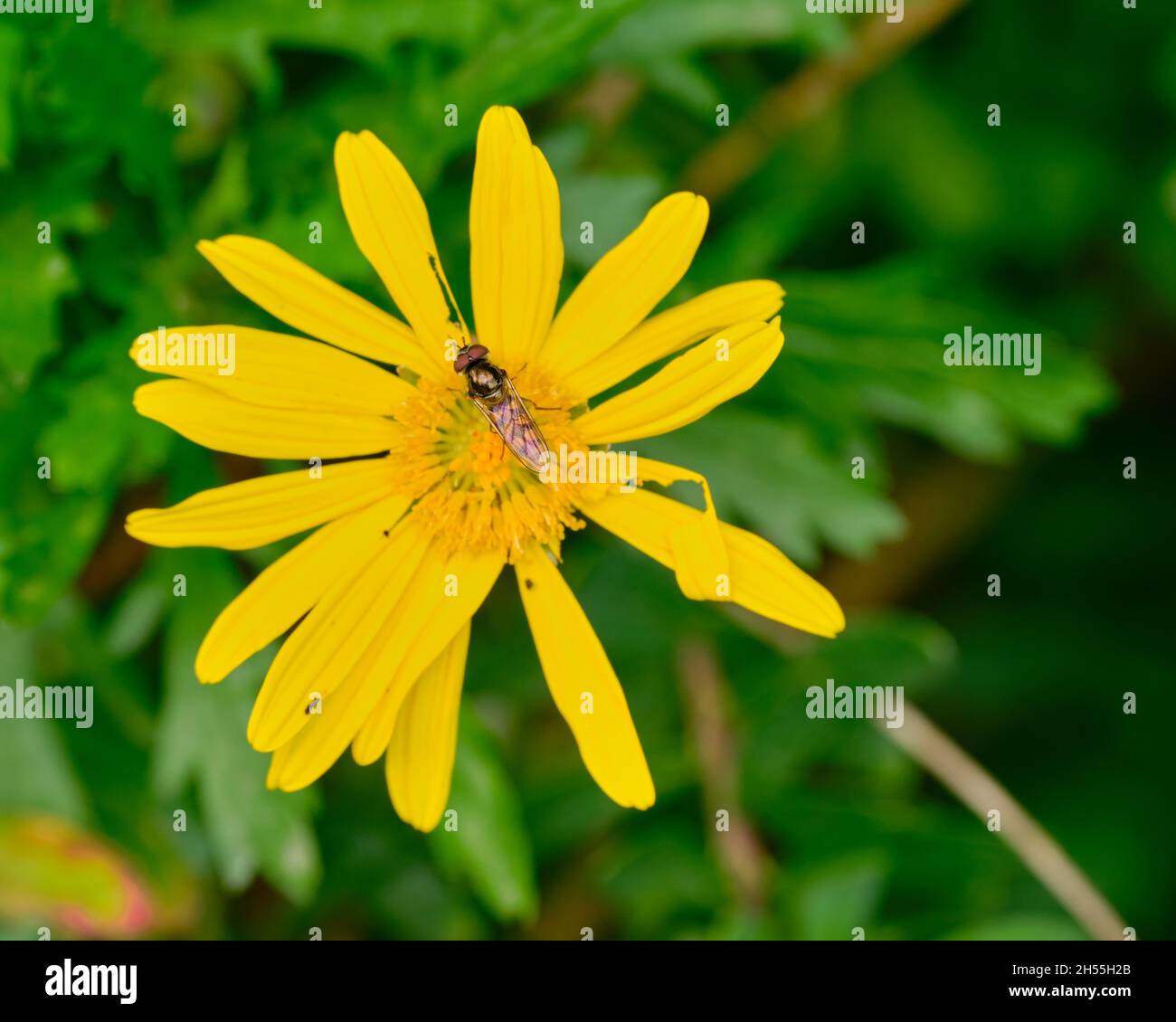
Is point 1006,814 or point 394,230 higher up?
point 394,230

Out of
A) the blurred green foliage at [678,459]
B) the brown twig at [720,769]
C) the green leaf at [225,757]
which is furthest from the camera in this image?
the brown twig at [720,769]

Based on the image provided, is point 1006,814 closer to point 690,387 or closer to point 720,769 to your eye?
point 720,769

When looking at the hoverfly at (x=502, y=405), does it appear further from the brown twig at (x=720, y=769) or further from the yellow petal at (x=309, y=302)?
the brown twig at (x=720, y=769)

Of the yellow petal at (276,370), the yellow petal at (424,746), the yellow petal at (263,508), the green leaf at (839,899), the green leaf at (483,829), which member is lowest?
the green leaf at (839,899)

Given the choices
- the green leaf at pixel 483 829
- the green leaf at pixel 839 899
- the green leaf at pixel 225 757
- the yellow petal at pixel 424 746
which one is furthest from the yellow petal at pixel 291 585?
the green leaf at pixel 839 899

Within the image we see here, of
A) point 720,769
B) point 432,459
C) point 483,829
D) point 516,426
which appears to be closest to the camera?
point 516,426

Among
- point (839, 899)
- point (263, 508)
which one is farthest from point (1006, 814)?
point (263, 508)

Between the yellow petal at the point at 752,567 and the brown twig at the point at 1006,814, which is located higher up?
the yellow petal at the point at 752,567
